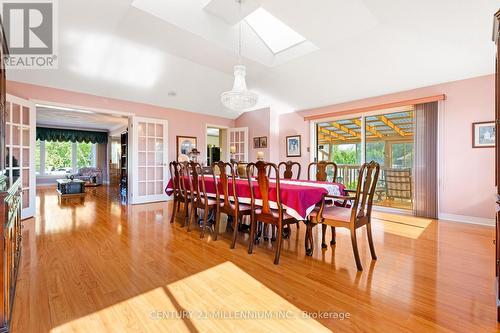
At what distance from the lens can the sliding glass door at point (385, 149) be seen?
4.85 metres

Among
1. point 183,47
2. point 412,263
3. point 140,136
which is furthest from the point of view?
point 140,136

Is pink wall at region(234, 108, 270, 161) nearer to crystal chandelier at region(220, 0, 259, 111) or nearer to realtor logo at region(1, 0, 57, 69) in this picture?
crystal chandelier at region(220, 0, 259, 111)

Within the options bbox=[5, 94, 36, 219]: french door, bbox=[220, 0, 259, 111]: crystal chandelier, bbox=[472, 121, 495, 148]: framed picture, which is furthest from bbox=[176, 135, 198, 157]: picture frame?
bbox=[472, 121, 495, 148]: framed picture

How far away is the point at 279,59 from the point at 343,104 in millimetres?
1812

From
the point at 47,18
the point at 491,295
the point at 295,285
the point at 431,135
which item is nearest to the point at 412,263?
the point at 491,295

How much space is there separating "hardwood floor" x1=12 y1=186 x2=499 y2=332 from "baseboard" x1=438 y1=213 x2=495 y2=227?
60cm

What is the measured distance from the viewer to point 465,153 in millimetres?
3797

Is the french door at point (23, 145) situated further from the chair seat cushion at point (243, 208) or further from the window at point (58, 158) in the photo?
the window at point (58, 158)

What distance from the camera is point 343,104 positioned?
5227 mm

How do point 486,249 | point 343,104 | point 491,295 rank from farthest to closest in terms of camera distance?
point 343,104 < point 486,249 < point 491,295

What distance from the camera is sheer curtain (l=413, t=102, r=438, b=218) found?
4.06m

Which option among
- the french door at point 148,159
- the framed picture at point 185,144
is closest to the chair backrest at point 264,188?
the french door at point 148,159

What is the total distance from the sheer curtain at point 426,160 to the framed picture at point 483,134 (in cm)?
49

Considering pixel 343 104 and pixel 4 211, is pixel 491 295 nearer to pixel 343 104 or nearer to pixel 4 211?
pixel 4 211
